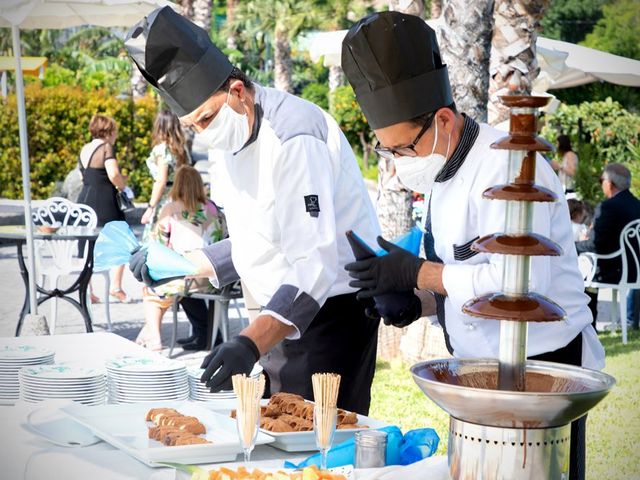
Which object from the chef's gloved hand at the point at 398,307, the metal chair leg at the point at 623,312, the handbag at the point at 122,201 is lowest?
the metal chair leg at the point at 623,312

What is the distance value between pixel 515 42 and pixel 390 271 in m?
4.80

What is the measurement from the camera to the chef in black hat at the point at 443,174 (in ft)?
7.07

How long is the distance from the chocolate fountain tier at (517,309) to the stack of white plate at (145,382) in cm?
129

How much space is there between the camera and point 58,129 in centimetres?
1630

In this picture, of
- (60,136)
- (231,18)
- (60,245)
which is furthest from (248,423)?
(231,18)

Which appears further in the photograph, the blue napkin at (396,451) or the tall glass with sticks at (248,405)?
the blue napkin at (396,451)

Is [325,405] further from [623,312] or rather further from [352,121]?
[352,121]

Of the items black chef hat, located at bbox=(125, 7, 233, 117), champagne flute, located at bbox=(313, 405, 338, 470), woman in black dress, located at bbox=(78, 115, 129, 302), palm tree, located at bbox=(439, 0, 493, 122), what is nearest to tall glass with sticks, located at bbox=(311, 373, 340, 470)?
champagne flute, located at bbox=(313, 405, 338, 470)

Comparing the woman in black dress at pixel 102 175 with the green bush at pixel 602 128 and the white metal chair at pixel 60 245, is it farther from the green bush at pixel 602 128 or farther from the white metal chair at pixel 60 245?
the green bush at pixel 602 128

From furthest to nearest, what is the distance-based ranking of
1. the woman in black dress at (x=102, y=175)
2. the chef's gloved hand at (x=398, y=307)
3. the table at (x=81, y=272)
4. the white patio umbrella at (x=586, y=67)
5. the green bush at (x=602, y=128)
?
the green bush at (x=602, y=128) < the white patio umbrella at (x=586, y=67) < the woman in black dress at (x=102, y=175) < the table at (x=81, y=272) < the chef's gloved hand at (x=398, y=307)

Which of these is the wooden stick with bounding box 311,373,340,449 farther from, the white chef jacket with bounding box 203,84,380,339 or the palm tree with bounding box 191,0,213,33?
the palm tree with bounding box 191,0,213,33

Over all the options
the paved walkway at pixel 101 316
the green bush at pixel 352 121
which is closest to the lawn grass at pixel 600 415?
the paved walkway at pixel 101 316

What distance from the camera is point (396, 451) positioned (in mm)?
2104

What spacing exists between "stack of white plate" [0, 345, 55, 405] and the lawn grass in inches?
99.0
